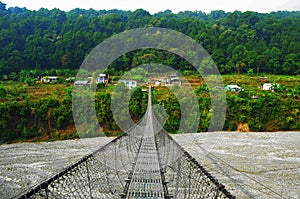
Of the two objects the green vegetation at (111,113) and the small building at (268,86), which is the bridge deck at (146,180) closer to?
the green vegetation at (111,113)

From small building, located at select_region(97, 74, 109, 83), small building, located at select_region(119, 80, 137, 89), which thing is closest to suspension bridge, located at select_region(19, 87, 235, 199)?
small building, located at select_region(119, 80, 137, 89)

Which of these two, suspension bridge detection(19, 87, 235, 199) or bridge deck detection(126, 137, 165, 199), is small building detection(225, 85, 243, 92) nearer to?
suspension bridge detection(19, 87, 235, 199)

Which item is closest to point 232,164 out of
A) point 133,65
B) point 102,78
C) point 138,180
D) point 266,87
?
point 138,180

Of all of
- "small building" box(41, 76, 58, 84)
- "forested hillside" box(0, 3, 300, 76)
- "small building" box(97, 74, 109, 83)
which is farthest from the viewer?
"forested hillside" box(0, 3, 300, 76)

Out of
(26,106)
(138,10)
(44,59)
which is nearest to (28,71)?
(44,59)

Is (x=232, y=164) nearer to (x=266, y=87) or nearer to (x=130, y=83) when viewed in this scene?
(x=130, y=83)

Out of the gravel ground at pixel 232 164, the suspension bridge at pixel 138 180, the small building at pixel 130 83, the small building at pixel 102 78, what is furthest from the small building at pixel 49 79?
the suspension bridge at pixel 138 180
